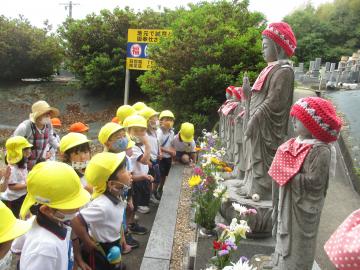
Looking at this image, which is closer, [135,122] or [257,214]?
[257,214]

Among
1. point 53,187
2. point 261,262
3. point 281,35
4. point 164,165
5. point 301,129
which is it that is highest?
point 281,35

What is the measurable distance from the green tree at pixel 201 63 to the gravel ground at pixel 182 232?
12.7 ft

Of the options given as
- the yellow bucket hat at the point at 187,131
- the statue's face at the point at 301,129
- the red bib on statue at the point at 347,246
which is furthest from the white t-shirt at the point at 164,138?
the red bib on statue at the point at 347,246

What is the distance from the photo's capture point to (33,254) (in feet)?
6.73

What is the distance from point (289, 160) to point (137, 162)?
2.54 metres

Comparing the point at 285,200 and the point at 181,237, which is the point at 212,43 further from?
the point at 285,200

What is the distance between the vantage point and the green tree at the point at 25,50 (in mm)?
15992

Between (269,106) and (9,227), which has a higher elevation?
(269,106)

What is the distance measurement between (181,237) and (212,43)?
6577mm

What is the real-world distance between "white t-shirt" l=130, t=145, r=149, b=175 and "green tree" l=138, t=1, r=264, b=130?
5201mm

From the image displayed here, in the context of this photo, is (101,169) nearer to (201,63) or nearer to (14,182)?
(14,182)

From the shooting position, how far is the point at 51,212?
224cm

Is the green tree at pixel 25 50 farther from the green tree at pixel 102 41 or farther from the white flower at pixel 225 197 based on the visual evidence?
the white flower at pixel 225 197

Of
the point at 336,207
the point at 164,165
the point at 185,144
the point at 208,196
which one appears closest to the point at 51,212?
the point at 208,196
